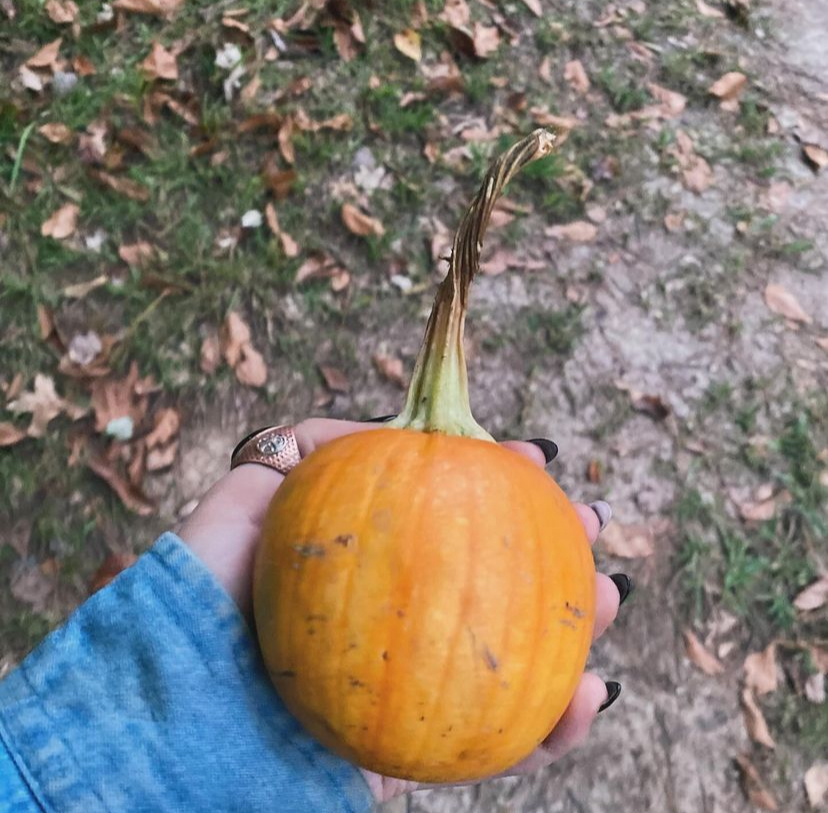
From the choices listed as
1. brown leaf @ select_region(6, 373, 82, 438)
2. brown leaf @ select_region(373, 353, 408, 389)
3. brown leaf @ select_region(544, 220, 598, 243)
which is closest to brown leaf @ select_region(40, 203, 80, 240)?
brown leaf @ select_region(6, 373, 82, 438)

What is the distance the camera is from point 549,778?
258cm

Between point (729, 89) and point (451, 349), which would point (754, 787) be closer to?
point (451, 349)

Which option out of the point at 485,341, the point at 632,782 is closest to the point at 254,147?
the point at 485,341

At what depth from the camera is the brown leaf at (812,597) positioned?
2.87 m

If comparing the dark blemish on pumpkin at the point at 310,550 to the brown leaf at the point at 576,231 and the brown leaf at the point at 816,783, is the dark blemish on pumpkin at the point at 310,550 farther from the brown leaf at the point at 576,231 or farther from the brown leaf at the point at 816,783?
the brown leaf at the point at 576,231

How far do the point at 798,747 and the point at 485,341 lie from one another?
1.72 m

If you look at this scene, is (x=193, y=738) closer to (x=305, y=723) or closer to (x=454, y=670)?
(x=305, y=723)

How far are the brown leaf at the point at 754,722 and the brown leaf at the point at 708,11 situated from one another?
3.34 meters

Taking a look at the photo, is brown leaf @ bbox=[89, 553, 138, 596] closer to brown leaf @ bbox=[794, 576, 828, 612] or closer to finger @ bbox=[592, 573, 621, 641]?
finger @ bbox=[592, 573, 621, 641]

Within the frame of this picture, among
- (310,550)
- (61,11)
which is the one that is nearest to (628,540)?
(310,550)

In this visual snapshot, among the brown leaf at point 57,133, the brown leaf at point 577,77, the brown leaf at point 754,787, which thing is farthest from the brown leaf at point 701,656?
the brown leaf at point 57,133

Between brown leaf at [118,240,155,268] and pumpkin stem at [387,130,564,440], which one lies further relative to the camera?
brown leaf at [118,240,155,268]

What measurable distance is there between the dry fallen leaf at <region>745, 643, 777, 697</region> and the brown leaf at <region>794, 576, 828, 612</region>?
18 cm

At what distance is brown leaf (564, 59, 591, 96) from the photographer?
3.93 m
